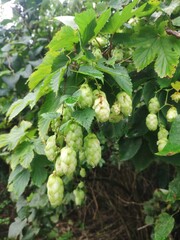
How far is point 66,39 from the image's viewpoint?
85 centimetres

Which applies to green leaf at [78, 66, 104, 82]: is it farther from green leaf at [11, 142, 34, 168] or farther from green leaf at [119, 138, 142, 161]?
green leaf at [119, 138, 142, 161]

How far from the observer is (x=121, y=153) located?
4.50 feet

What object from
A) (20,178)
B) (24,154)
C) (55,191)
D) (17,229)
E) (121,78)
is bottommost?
(17,229)

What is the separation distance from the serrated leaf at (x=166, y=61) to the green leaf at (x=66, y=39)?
0.87ft

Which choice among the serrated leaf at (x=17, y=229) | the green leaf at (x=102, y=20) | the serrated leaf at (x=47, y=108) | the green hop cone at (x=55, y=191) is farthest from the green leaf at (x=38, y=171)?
the serrated leaf at (x=17, y=229)

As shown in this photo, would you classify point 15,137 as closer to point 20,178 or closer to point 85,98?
point 20,178

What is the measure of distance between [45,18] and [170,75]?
5.34 feet

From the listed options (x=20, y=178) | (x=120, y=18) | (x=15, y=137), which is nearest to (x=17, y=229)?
(x=20, y=178)

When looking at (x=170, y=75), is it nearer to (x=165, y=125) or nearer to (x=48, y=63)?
(x=165, y=125)

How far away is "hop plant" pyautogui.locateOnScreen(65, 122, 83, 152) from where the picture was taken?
72cm

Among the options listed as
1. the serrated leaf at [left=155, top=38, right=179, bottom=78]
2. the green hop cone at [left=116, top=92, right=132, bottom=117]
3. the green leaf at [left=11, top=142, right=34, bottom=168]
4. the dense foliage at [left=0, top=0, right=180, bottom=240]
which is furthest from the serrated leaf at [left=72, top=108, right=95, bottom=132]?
the green leaf at [left=11, top=142, right=34, bottom=168]

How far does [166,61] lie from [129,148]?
0.51 meters

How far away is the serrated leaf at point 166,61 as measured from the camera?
948mm

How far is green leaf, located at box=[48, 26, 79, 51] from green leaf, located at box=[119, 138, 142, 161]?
0.61 metres
